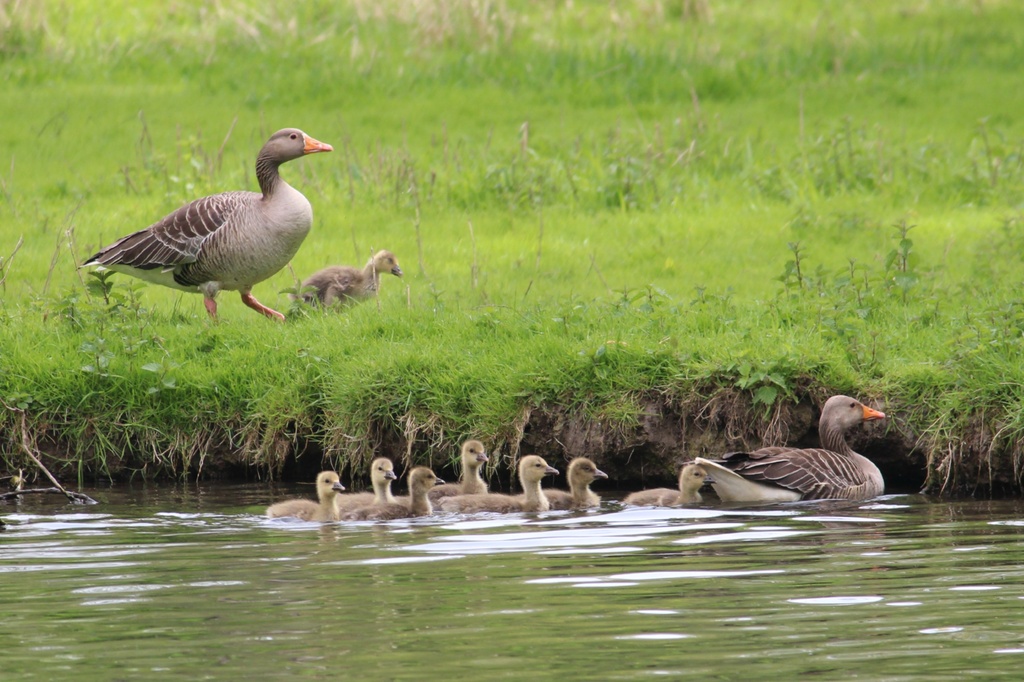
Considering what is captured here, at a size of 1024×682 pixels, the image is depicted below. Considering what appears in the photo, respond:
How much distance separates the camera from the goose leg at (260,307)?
1337cm

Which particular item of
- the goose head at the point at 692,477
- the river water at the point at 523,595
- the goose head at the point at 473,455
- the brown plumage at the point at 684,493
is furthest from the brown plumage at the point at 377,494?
the goose head at the point at 692,477

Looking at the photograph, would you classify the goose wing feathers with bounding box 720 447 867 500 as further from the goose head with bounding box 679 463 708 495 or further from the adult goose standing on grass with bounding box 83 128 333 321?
the adult goose standing on grass with bounding box 83 128 333 321

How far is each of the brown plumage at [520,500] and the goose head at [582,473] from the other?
130 millimetres

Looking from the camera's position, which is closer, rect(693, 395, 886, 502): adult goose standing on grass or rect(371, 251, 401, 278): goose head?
rect(693, 395, 886, 502): adult goose standing on grass

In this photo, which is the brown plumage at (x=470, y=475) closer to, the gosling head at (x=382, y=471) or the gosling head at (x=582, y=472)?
the gosling head at (x=382, y=471)

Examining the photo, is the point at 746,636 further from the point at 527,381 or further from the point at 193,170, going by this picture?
the point at 193,170

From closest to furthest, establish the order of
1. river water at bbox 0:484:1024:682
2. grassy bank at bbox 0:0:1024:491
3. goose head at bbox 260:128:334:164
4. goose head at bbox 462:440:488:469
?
river water at bbox 0:484:1024:682
goose head at bbox 462:440:488:469
grassy bank at bbox 0:0:1024:491
goose head at bbox 260:128:334:164

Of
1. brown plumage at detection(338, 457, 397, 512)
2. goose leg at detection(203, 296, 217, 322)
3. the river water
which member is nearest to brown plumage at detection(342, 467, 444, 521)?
brown plumage at detection(338, 457, 397, 512)

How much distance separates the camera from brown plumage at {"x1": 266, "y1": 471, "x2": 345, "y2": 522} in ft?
32.3

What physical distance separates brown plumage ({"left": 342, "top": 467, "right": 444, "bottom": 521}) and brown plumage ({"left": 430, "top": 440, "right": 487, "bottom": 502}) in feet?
1.23

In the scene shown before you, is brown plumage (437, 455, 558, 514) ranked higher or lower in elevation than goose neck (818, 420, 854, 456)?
lower

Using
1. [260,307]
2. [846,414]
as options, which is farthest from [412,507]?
[260,307]

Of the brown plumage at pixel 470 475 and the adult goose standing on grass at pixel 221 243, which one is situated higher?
the adult goose standing on grass at pixel 221 243

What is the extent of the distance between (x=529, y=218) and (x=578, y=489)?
6.79 meters
